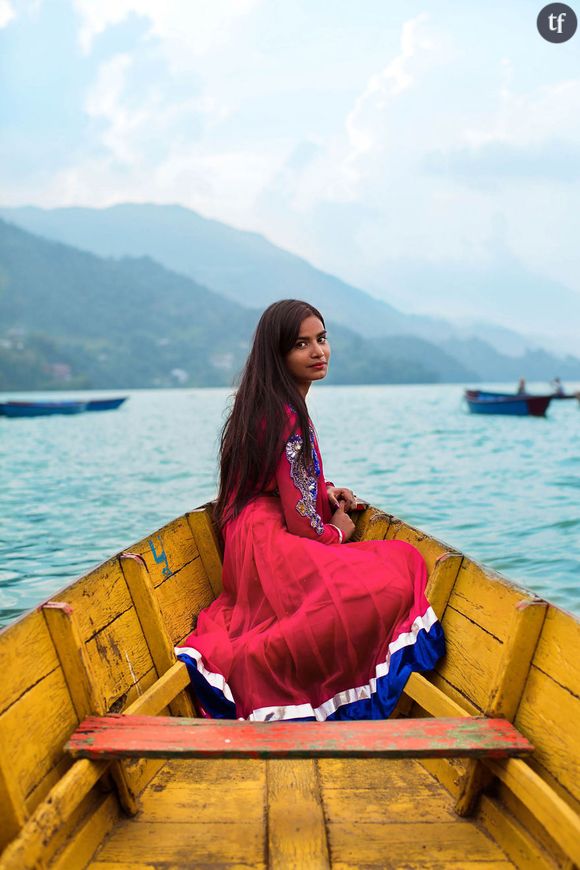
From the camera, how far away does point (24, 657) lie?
6.31ft

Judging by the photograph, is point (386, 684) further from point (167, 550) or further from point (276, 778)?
point (167, 550)

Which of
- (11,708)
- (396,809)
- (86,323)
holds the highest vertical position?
(11,708)

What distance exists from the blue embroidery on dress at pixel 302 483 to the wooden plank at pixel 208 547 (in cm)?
92

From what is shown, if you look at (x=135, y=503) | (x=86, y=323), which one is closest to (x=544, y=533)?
(x=135, y=503)

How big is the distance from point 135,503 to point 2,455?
14.1 m

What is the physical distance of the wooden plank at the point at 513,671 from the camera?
208cm

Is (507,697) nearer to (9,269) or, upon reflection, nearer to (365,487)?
(365,487)

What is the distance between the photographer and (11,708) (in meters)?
1.80

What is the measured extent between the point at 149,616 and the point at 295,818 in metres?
0.90

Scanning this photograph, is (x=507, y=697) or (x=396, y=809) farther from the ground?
(x=507, y=697)

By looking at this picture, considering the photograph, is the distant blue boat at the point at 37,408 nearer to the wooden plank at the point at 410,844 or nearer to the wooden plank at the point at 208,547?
the wooden plank at the point at 208,547

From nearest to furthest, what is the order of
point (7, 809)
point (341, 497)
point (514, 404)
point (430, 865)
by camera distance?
point (7, 809) → point (430, 865) → point (341, 497) → point (514, 404)

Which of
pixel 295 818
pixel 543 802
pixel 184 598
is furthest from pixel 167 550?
pixel 543 802

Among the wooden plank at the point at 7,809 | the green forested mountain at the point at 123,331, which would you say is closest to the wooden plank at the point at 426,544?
the wooden plank at the point at 7,809
